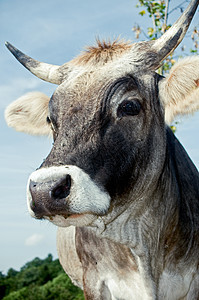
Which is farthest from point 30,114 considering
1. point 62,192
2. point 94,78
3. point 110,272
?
point 62,192

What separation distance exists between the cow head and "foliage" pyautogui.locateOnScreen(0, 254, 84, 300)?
9.49 meters

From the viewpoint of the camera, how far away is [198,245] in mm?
4906

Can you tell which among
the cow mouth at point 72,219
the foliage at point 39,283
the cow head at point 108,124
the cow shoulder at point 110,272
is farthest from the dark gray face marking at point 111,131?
the foliage at point 39,283

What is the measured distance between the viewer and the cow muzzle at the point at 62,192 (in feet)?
10.7

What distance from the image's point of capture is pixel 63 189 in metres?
3.29

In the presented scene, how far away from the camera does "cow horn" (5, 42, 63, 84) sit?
192 inches

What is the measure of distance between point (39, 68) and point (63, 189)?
225 centimetres

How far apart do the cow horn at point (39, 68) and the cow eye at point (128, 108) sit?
108 centimetres

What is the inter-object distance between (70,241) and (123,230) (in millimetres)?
2360

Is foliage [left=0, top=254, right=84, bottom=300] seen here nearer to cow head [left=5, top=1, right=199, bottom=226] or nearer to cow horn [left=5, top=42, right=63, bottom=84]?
cow horn [left=5, top=42, right=63, bottom=84]

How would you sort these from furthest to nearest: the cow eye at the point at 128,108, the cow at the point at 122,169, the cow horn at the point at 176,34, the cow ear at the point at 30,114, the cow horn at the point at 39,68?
the cow ear at the point at 30,114 < the cow horn at the point at 39,68 < the cow horn at the point at 176,34 < the cow eye at the point at 128,108 < the cow at the point at 122,169

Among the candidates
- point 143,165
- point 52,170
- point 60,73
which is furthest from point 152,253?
point 60,73

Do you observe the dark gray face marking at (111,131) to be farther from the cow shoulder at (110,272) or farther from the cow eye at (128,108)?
the cow shoulder at (110,272)

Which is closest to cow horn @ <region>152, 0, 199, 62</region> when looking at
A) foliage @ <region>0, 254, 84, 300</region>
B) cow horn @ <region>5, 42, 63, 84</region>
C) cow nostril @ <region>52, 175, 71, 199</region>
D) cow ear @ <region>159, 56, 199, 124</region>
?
cow ear @ <region>159, 56, 199, 124</region>
